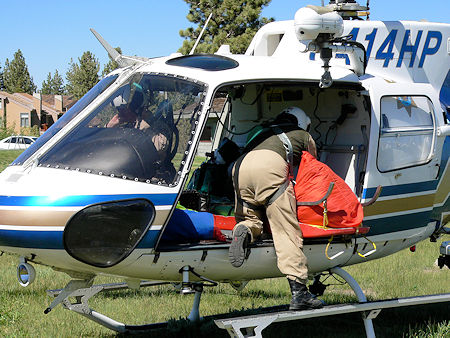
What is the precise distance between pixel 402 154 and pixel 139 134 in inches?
93.4

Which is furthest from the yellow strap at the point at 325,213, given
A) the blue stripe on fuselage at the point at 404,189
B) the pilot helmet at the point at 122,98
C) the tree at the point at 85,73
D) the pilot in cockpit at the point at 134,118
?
the tree at the point at 85,73

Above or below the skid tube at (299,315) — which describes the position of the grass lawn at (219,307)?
below

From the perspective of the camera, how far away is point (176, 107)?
4.84 metres

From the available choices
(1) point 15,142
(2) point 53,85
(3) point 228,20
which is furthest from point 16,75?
(3) point 228,20

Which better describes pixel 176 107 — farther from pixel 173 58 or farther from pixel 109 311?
pixel 109 311

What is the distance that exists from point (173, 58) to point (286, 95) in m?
1.66

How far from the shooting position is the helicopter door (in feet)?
18.1

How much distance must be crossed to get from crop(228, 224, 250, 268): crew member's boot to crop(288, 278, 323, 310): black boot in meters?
0.41

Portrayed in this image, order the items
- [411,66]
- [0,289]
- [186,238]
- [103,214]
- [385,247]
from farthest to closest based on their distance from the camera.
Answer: [0,289]
[411,66]
[385,247]
[186,238]
[103,214]

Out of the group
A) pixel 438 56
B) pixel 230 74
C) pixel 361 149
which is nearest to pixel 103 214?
pixel 230 74

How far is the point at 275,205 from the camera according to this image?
4.84 meters

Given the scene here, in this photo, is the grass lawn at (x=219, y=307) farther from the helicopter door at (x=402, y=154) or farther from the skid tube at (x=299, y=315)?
the helicopter door at (x=402, y=154)

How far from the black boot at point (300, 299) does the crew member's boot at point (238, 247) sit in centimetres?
41

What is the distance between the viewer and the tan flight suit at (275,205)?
15.8ft
